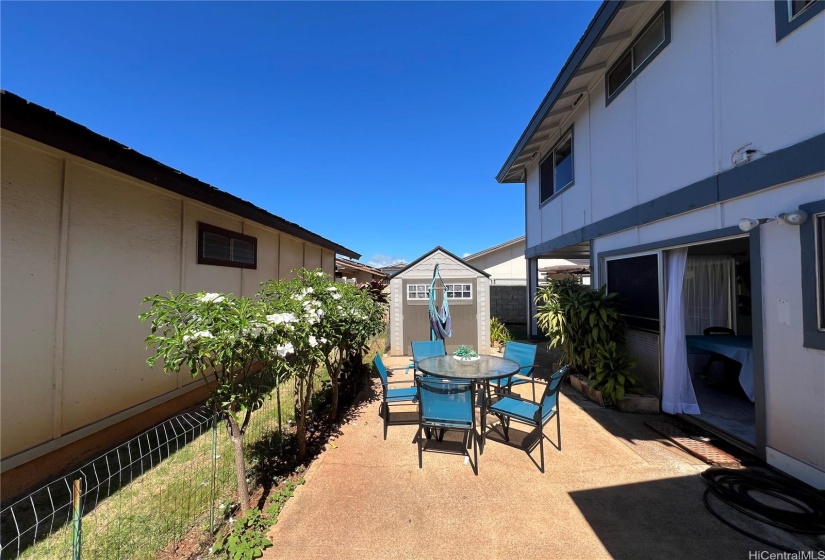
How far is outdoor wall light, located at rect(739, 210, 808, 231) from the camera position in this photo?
9.54ft

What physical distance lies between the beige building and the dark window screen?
745 centimetres

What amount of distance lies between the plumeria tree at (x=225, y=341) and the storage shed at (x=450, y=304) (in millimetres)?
6987

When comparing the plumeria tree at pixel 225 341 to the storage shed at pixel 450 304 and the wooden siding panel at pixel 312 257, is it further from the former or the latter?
the wooden siding panel at pixel 312 257

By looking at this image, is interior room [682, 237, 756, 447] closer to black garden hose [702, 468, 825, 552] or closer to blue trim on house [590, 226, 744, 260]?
blue trim on house [590, 226, 744, 260]

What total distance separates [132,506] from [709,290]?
10.5 meters

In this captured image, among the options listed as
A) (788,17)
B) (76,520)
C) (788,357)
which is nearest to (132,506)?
(76,520)

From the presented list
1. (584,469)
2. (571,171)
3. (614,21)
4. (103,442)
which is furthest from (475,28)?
(103,442)

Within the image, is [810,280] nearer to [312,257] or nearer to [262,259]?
[262,259]

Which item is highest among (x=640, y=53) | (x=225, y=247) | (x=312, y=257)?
(x=640, y=53)

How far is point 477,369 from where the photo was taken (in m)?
4.50

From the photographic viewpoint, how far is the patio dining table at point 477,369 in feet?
13.3

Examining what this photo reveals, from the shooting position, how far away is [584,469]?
3.46m

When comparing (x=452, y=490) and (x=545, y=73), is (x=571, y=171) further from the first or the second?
(x=452, y=490)

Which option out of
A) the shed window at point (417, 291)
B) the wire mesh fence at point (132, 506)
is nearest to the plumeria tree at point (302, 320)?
the wire mesh fence at point (132, 506)
